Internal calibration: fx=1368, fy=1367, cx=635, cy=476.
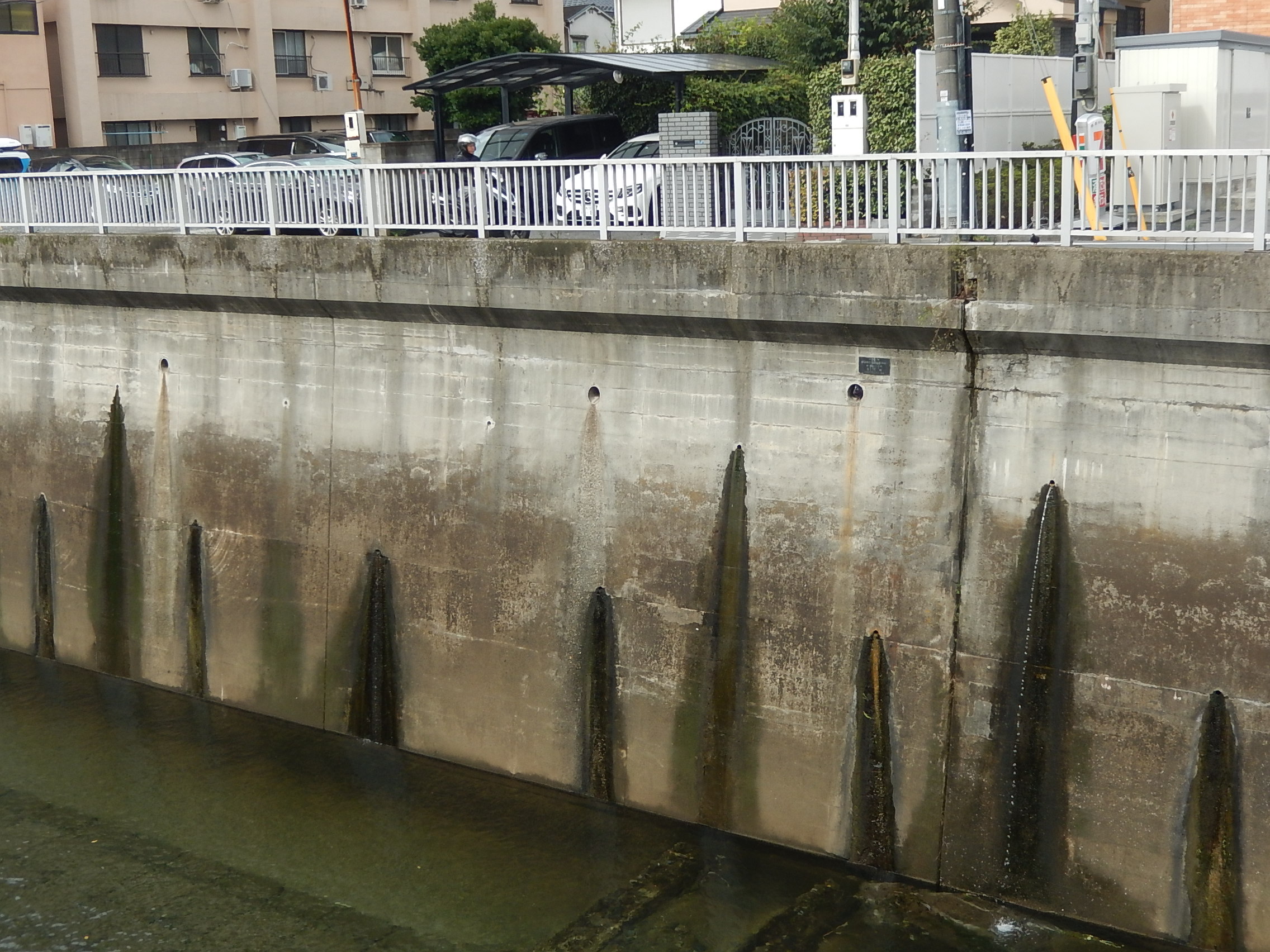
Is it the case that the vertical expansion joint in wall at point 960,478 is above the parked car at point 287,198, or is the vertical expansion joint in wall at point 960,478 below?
below

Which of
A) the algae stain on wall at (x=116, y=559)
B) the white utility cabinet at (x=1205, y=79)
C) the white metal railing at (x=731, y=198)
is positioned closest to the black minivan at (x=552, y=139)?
the white metal railing at (x=731, y=198)

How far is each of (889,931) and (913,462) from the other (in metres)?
3.55

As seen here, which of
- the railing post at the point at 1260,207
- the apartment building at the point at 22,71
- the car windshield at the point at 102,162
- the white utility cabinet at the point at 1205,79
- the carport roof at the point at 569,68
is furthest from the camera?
the apartment building at the point at 22,71

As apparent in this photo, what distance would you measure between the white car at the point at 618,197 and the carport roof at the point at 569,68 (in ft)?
28.7

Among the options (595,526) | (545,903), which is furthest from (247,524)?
(545,903)

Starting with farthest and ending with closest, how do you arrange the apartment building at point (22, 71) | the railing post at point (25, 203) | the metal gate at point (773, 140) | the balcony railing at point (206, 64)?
the balcony railing at point (206, 64) < the apartment building at point (22, 71) < the metal gate at point (773, 140) < the railing post at point (25, 203)

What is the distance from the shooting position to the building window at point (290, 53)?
40.5m

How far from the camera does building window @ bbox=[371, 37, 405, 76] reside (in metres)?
42.3

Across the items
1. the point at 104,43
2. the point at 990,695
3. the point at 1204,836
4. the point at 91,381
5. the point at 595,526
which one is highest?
the point at 104,43

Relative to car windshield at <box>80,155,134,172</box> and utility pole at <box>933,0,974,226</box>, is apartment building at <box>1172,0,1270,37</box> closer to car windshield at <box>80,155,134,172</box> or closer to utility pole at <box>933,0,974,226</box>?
utility pole at <box>933,0,974,226</box>

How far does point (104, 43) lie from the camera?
37.1 metres

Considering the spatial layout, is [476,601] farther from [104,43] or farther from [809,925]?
[104,43]

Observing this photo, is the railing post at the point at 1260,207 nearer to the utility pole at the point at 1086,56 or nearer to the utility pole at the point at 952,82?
the utility pole at the point at 952,82

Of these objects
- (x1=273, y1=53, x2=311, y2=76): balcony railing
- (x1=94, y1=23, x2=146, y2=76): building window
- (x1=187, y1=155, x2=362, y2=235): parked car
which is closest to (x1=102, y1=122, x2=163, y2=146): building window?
(x1=94, y1=23, x2=146, y2=76): building window
